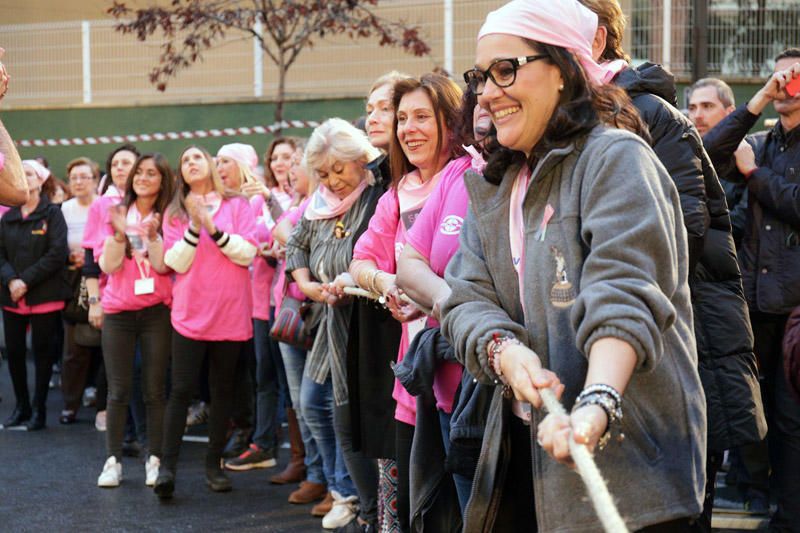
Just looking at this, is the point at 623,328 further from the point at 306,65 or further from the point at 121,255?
the point at 306,65

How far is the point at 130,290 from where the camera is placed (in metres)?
7.36

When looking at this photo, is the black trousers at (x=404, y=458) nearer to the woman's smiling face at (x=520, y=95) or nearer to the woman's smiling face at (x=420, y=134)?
the woman's smiling face at (x=420, y=134)

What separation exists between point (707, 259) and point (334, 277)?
238cm

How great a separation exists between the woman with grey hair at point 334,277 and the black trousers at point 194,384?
2.59ft

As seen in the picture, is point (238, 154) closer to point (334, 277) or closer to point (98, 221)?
point (98, 221)

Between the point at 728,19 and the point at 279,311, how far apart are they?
29.7ft

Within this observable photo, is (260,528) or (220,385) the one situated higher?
(220,385)

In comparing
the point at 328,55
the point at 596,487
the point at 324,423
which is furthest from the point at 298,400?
the point at 328,55

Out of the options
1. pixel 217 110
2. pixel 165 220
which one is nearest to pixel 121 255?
pixel 165 220

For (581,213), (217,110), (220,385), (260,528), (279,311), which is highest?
(217,110)

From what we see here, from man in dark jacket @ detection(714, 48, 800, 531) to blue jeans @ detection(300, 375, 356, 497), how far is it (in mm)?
2321

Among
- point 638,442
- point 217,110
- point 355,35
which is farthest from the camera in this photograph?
point 217,110

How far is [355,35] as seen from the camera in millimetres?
15383

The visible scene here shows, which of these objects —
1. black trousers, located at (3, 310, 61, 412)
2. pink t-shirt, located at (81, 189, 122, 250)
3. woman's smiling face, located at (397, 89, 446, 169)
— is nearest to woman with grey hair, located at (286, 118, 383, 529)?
woman's smiling face, located at (397, 89, 446, 169)
